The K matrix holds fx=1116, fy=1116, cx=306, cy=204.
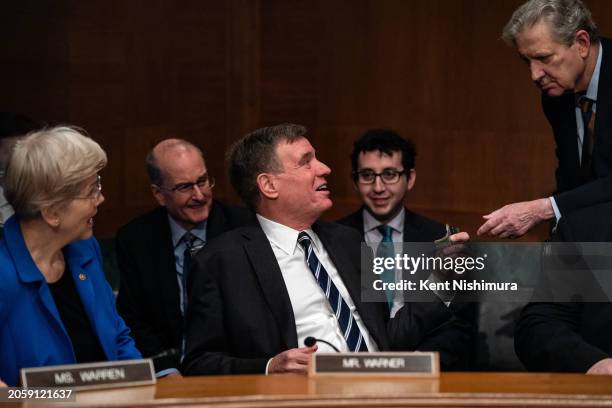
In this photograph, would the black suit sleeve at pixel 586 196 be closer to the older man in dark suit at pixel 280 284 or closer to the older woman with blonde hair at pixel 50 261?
the older man in dark suit at pixel 280 284

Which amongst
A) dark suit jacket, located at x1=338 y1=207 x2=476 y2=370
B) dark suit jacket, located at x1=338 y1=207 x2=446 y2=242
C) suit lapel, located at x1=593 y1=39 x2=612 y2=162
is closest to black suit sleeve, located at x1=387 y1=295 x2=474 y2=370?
dark suit jacket, located at x1=338 y1=207 x2=476 y2=370

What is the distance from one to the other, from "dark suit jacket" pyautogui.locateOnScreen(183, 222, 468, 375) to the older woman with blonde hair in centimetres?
32

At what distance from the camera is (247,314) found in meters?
3.07

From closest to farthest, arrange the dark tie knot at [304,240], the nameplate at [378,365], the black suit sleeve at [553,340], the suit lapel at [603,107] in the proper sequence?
the nameplate at [378,365], the black suit sleeve at [553,340], the dark tie knot at [304,240], the suit lapel at [603,107]

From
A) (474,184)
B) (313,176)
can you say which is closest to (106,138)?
(474,184)

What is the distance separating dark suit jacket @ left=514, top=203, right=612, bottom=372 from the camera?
288cm

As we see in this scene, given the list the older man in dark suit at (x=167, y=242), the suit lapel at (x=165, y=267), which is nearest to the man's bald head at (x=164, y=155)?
the older man in dark suit at (x=167, y=242)

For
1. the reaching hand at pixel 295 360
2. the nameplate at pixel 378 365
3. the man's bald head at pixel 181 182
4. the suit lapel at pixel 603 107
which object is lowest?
the reaching hand at pixel 295 360

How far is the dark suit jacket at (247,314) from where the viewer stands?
3.06 metres

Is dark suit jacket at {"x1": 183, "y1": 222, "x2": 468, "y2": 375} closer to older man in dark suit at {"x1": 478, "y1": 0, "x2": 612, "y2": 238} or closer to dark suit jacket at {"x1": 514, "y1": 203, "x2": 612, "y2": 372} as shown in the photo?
dark suit jacket at {"x1": 514, "y1": 203, "x2": 612, "y2": 372}

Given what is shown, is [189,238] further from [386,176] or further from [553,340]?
[553,340]

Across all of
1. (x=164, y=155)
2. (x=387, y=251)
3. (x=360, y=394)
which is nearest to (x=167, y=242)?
(x=164, y=155)

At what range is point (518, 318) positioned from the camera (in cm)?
328

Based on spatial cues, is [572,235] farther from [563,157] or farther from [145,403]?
[145,403]
